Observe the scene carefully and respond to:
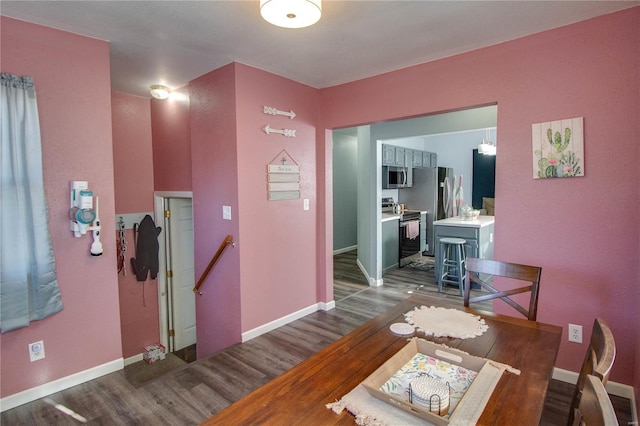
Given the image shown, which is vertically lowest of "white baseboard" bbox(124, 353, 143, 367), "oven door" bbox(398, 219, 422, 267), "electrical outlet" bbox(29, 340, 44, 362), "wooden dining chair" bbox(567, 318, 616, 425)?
"white baseboard" bbox(124, 353, 143, 367)

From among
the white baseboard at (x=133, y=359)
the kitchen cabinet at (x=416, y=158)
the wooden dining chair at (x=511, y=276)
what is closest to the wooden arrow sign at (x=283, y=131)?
Result: the wooden dining chair at (x=511, y=276)

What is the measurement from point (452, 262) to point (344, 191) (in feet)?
12.2

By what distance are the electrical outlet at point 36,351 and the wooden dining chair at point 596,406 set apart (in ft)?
10.1

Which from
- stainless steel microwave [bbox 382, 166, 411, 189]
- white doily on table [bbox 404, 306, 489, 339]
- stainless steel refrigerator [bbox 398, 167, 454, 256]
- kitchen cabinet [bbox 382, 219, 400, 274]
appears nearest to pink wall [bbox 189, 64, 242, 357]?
white doily on table [bbox 404, 306, 489, 339]

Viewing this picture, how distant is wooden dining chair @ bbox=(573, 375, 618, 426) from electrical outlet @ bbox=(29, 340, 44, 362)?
3.07m

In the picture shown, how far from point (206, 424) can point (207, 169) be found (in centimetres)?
275

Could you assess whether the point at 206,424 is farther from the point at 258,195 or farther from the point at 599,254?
the point at 599,254

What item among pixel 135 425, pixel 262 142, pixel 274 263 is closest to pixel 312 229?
pixel 274 263

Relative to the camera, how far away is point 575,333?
2.48 metres

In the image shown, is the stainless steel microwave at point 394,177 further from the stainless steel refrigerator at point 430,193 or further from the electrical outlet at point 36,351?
the electrical outlet at point 36,351

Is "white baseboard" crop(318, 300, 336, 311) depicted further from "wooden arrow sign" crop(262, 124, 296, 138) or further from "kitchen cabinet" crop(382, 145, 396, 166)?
"kitchen cabinet" crop(382, 145, 396, 166)

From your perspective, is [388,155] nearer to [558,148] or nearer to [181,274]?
[558,148]

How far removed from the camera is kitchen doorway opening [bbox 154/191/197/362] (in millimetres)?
4320

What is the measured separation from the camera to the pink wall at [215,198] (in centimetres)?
315
